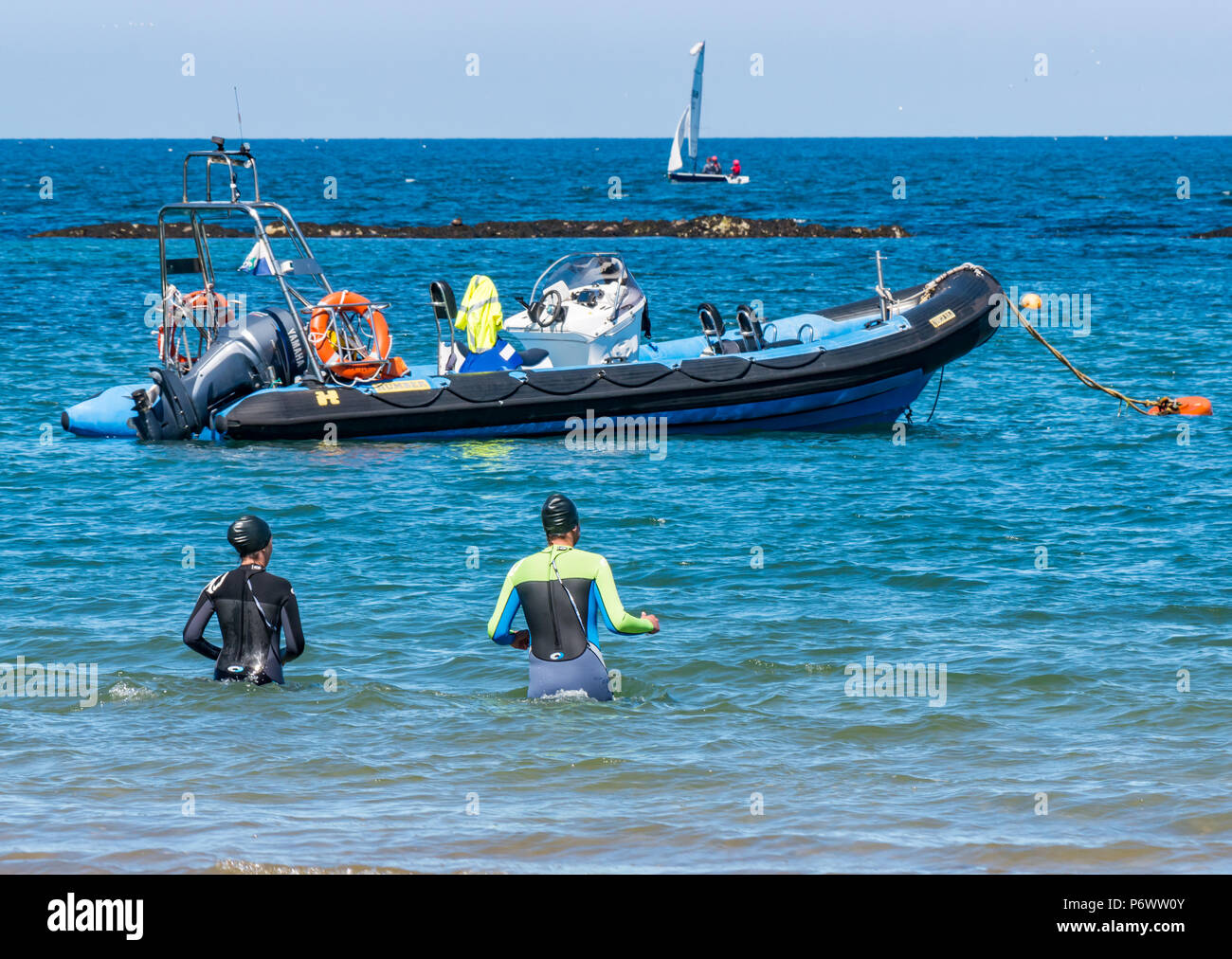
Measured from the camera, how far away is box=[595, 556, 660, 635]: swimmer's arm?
6.58 m

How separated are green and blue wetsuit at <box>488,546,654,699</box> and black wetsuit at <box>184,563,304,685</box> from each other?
107cm

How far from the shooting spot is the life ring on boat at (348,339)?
612 inches

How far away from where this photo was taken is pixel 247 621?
7.09m

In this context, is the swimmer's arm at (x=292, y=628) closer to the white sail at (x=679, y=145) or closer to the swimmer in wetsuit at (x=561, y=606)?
the swimmer in wetsuit at (x=561, y=606)

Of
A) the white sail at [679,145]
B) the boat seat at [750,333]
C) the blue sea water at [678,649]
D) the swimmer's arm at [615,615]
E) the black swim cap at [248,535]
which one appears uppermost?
the white sail at [679,145]

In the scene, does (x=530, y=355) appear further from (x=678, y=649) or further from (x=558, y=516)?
(x=558, y=516)

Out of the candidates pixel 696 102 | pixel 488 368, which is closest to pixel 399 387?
pixel 488 368

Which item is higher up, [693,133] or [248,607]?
[693,133]

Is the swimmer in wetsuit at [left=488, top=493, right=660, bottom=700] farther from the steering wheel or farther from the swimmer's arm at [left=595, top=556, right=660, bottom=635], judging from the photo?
the steering wheel

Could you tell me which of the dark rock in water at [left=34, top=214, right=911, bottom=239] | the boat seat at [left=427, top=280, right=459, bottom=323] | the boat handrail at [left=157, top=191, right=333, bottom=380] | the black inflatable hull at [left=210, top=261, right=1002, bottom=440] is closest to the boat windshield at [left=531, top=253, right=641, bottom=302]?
the boat seat at [left=427, top=280, right=459, bottom=323]

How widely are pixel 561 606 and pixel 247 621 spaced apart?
1.63 meters

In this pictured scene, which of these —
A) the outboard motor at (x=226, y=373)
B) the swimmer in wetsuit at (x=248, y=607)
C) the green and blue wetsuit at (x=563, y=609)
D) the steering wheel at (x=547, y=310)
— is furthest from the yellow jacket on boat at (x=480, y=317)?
the green and blue wetsuit at (x=563, y=609)

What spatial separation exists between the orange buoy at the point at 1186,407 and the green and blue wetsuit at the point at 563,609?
12.6m
